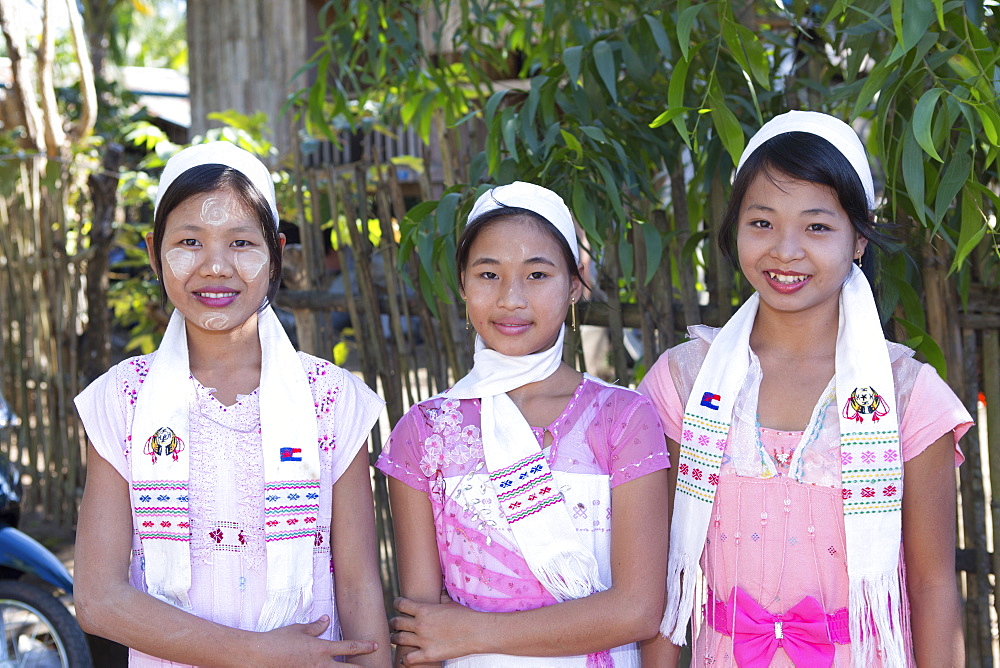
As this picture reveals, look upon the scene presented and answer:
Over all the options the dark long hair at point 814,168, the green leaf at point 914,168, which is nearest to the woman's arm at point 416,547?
the dark long hair at point 814,168

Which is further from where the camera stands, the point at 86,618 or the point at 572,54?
the point at 572,54

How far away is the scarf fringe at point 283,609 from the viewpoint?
5.65 ft

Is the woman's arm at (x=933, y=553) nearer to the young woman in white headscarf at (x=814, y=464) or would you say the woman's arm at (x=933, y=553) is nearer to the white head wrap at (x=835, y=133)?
the young woman in white headscarf at (x=814, y=464)

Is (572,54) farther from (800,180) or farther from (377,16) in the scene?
(377,16)

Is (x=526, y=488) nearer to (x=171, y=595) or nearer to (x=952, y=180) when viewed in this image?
(x=171, y=595)

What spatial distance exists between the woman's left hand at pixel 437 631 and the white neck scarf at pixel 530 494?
0.50 ft

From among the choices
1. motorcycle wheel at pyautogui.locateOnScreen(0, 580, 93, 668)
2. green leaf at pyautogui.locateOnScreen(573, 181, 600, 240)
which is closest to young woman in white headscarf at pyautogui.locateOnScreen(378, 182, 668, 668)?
green leaf at pyautogui.locateOnScreen(573, 181, 600, 240)

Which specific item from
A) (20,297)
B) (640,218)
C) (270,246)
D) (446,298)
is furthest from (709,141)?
(20,297)

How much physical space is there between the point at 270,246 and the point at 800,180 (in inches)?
39.4

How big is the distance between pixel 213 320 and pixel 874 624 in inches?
51.3

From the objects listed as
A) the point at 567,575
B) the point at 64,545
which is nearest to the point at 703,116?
the point at 567,575

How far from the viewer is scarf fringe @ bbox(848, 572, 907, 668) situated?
1646 mm

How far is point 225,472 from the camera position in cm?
180

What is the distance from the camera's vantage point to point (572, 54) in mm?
2215
